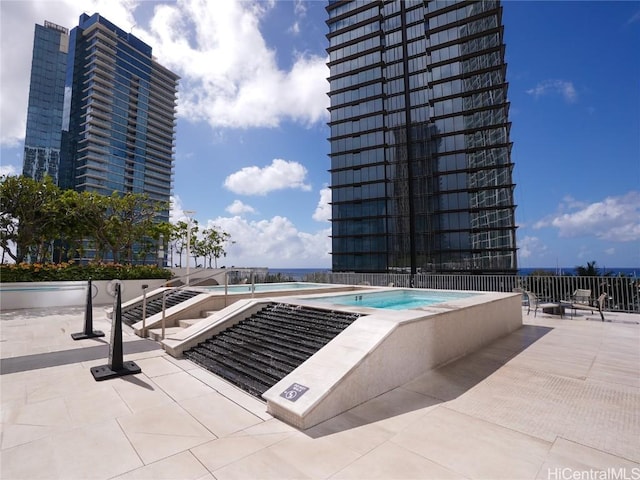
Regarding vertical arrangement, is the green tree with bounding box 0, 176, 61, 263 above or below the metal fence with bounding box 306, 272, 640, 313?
above

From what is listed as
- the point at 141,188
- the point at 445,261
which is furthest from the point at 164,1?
the point at 141,188

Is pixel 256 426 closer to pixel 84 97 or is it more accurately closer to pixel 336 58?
pixel 336 58

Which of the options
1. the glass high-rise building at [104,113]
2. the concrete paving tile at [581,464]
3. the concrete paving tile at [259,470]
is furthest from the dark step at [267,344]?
the glass high-rise building at [104,113]

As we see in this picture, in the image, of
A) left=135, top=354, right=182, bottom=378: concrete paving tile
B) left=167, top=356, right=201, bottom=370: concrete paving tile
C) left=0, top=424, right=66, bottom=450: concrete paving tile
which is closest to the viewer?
left=0, top=424, right=66, bottom=450: concrete paving tile

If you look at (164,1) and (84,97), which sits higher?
(84,97)

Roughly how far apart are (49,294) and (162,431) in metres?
14.8

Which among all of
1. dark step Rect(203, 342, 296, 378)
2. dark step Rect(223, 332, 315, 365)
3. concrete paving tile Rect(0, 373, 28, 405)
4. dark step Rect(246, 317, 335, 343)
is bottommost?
concrete paving tile Rect(0, 373, 28, 405)

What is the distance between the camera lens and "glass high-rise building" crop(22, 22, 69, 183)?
91.8m

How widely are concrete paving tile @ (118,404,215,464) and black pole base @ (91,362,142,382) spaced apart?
67.8 inches

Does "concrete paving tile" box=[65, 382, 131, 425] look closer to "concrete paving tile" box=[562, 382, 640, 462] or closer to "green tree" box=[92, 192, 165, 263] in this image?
"concrete paving tile" box=[562, 382, 640, 462]

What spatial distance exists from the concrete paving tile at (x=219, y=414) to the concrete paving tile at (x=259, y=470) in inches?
25.0

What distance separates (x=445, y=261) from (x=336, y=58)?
36174 millimetres

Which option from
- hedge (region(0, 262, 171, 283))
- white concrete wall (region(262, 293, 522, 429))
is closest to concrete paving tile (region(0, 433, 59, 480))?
white concrete wall (region(262, 293, 522, 429))

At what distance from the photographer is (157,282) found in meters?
17.4
